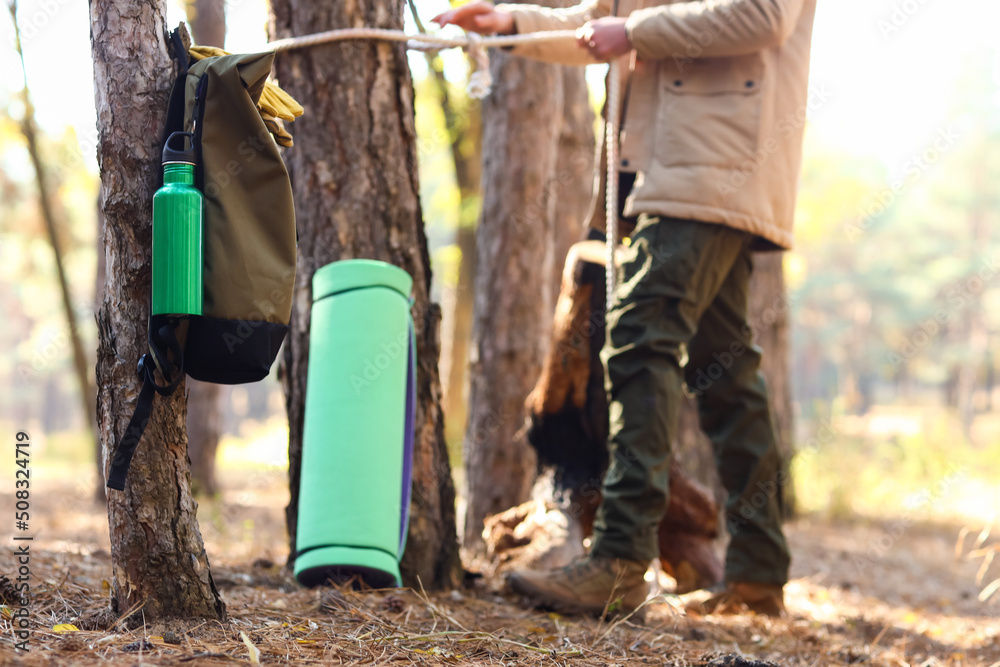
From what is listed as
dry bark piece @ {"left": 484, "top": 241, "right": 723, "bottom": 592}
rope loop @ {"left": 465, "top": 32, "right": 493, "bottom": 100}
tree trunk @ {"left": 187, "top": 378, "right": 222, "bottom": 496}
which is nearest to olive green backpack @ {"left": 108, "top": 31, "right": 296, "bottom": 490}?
rope loop @ {"left": 465, "top": 32, "right": 493, "bottom": 100}

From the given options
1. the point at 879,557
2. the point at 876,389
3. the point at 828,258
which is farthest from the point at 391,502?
the point at 876,389

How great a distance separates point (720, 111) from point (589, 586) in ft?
5.29

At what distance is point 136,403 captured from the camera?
1638 millimetres

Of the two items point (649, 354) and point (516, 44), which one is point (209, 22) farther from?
point (649, 354)

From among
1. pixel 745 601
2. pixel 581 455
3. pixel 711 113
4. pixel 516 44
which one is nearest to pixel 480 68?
pixel 516 44

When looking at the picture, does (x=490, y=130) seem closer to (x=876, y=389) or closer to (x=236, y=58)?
(x=236, y=58)

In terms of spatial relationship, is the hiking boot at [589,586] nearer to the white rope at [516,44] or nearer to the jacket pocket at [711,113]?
the white rope at [516,44]

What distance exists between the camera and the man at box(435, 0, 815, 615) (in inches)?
97.4

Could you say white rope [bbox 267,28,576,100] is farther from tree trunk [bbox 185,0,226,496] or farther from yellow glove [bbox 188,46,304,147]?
tree trunk [bbox 185,0,226,496]

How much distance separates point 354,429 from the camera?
2309 millimetres

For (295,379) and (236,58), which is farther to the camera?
(295,379)

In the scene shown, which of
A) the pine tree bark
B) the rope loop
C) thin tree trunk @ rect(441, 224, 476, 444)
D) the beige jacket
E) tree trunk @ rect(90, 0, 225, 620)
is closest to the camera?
tree trunk @ rect(90, 0, 225, 620)

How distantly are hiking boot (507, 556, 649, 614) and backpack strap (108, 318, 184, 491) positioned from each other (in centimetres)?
137

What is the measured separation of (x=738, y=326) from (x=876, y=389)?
2080 inches
